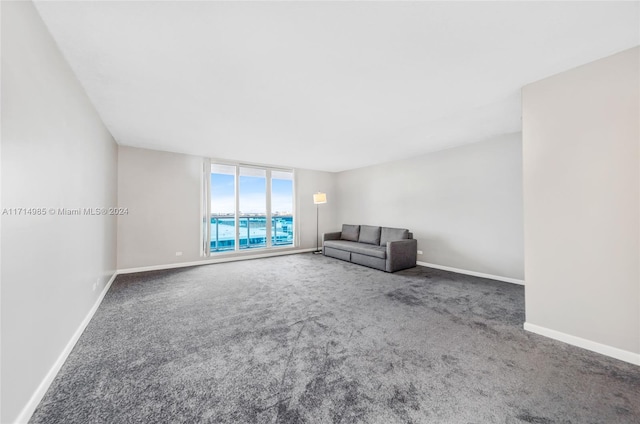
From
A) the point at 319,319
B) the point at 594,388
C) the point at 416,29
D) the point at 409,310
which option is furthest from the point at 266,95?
the point at 594,388

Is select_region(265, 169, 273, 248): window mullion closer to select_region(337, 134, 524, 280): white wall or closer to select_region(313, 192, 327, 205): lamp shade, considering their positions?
select_region(313, 192, 327, 205): lamp shade

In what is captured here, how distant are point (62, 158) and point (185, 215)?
336cm

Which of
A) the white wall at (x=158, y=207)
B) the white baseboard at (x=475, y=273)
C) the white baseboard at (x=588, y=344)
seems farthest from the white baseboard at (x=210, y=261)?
the white baseboard at (x=588, y=344)

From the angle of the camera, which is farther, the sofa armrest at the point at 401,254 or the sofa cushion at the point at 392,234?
the sofa cushion at the point at 392,234

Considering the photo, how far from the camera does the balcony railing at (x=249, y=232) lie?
19.2ft

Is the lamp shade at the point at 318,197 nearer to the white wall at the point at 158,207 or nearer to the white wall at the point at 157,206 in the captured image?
the white wall at the point at 158,207

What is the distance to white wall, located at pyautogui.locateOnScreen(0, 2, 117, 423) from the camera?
1189mm

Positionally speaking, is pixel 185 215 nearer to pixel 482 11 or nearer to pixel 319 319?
pixel 319 319

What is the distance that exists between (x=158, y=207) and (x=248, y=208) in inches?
75.9

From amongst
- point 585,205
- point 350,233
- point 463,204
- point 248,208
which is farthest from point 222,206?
point 585,205

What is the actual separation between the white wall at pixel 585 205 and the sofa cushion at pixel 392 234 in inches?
108

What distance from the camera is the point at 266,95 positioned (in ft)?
8.51

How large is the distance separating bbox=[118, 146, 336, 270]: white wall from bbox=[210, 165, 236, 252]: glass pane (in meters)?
0.36

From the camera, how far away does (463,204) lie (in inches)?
177
